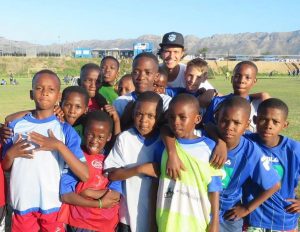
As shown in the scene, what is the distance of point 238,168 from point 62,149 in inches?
59.5

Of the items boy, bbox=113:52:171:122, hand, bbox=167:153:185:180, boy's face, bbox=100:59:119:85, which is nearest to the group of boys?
hand, bbox=167:153:185:180

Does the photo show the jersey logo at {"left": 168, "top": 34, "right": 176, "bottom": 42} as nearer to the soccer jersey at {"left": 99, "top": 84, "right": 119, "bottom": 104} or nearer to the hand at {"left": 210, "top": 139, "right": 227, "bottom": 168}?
the soccer jersey at {"left": 99, "top": 84, "right": 119, "bottom": 104}

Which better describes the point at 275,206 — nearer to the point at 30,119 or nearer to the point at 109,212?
the point at 109,212

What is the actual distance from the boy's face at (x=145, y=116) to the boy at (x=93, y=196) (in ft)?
1.05

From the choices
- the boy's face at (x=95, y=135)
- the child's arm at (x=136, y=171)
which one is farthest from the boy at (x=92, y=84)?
the child's arm at (x=136, y=171)

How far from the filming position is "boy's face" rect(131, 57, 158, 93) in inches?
149

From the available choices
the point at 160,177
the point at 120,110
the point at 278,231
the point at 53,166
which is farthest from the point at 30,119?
the point at 278,231

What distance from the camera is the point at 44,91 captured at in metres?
3.24

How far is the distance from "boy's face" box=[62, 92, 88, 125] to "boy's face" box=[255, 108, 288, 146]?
1764mm

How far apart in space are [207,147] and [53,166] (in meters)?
1.33

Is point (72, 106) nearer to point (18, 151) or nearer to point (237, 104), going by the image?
point (18, 151)

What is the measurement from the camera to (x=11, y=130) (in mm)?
3252

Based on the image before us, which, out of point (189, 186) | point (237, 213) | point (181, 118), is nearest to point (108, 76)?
point (181, 118)

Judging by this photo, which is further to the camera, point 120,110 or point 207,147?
point 120,110
